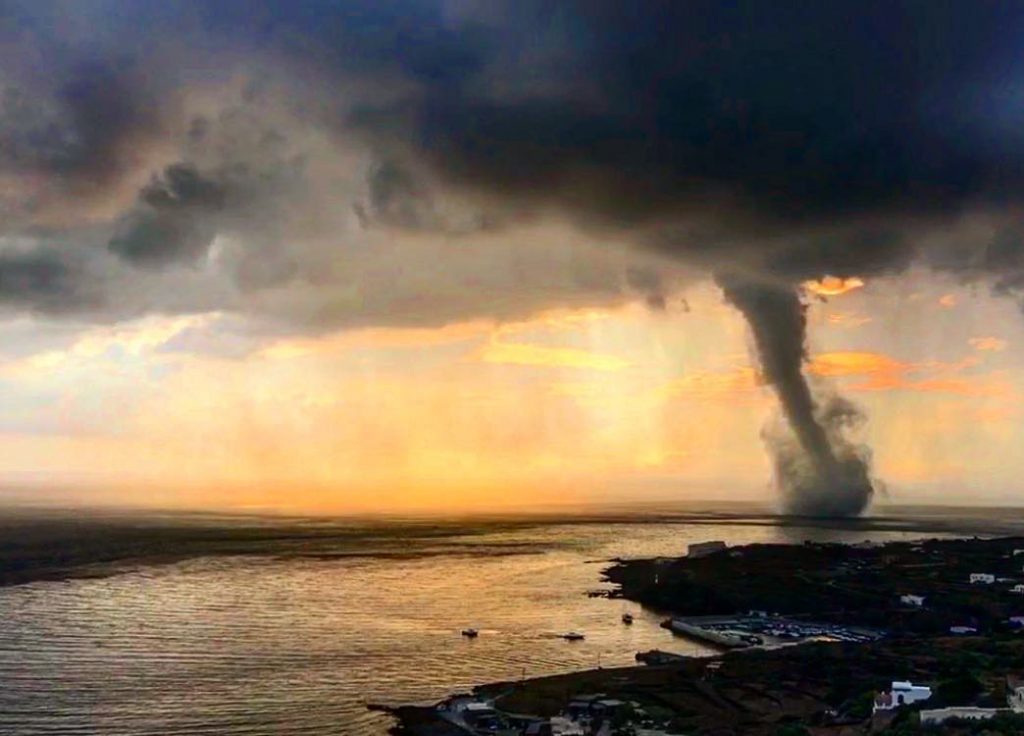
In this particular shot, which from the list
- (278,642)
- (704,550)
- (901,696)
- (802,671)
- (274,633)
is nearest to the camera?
(901,696)

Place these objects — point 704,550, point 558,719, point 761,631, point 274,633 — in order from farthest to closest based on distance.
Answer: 1. point 704,550
2. point 761,631
3. point 274,633
4. point 558,719

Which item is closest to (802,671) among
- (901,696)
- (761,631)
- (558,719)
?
(901,696)

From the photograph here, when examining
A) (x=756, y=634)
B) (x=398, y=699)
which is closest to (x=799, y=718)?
(x=398, y=699)

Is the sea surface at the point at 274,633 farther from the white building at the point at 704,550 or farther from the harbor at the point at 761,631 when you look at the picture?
the white building at the point at 704,550

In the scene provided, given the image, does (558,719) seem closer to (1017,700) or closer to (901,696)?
(901,696)

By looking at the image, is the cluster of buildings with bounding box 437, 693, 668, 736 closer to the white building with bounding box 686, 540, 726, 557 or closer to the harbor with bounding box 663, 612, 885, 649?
the harbor with bounding box 663, 612, 885, 649

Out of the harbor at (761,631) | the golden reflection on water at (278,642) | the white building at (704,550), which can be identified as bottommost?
the harbor at (761,631)

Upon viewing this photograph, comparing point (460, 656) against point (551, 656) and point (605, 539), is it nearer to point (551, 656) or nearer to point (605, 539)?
point (551, 656)

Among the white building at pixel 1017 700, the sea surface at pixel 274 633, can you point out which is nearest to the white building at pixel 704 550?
the sea surface at pixel 274 633
